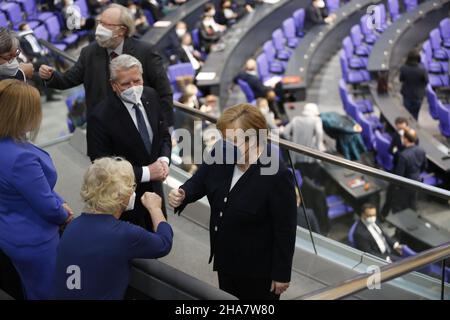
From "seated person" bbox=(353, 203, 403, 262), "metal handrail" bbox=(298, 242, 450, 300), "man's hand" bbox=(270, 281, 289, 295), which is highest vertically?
"metal handrail" bbox=(298, 242, 450, 300)

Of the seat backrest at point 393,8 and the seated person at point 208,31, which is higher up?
the seat backrest at point 393,8

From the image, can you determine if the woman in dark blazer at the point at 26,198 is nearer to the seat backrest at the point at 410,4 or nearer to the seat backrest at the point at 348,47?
the seat backrest at the point at 348,47

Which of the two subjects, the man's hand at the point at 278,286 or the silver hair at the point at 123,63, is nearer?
the man's hand at the point at 278,286

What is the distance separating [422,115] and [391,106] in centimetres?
175

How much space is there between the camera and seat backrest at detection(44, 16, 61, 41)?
32.1ft

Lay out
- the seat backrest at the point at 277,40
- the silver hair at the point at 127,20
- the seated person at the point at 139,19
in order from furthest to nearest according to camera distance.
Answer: the seat backrest at the point at 277,40
the seated person at the point at 139,19
the silver hair at the point at 127,20

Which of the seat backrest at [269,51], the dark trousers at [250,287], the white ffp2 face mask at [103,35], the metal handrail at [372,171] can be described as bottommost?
the seat backrest at [269,51]

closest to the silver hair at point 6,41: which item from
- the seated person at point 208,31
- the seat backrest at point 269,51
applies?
the seat backrest at point 269,51

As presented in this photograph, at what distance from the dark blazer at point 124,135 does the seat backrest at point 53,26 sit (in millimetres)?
7213

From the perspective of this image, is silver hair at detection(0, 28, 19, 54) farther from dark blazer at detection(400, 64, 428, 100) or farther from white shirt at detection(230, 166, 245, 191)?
dark blazer at detection(400, 64, 428, 100)

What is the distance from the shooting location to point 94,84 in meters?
3.45

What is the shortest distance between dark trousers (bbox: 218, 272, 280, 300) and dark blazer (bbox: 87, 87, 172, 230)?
68 centimetres

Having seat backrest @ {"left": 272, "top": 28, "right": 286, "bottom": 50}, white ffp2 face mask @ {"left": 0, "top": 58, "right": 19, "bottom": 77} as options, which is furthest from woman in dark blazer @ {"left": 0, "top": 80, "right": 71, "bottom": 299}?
seat backrest @ {"left": 272, "top": 28, "right": 286, "bottom": 50}

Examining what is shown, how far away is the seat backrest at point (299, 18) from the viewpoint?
1194cm
